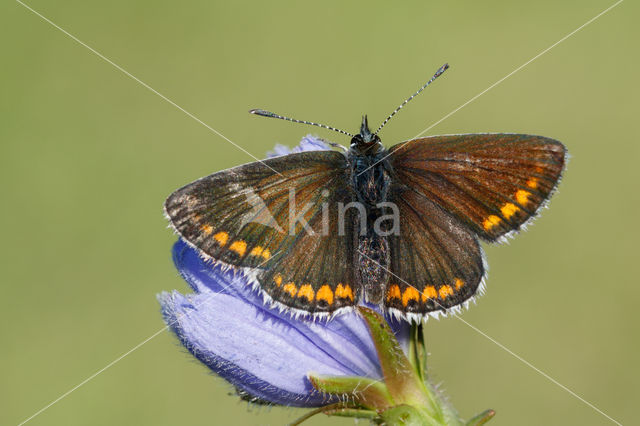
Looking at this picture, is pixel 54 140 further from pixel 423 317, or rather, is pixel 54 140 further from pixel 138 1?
pixel 423 317

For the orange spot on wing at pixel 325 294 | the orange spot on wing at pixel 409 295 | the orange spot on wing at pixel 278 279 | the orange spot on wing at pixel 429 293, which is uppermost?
the orange spot on wing at pixel 278 279

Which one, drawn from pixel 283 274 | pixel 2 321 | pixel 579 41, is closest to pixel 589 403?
pixel 579 41

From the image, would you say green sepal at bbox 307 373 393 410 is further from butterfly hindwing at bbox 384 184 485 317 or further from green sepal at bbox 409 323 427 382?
butterfly hindwing at bbox 384 184 485 317

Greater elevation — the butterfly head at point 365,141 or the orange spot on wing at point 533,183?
the butterfly head at point 365,141

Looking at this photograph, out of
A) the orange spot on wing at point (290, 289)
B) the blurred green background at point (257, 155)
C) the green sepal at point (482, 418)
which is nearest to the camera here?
the green sepal at point (482, 418)

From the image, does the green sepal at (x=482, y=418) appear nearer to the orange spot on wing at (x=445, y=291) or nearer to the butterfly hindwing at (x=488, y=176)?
the orange spot on wing at (x=445, y=291)

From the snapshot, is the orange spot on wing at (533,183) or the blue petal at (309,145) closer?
the orange spot on wing at (533,183)

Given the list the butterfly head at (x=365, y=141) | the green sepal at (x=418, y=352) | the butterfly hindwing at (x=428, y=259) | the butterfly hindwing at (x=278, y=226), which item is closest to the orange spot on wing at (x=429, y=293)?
the butterfly hindwing at (x=428, y=259)

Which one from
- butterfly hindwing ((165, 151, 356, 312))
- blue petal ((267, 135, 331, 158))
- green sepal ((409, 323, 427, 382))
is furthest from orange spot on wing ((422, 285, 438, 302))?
blue petal ((267, 135, 331, 158))
